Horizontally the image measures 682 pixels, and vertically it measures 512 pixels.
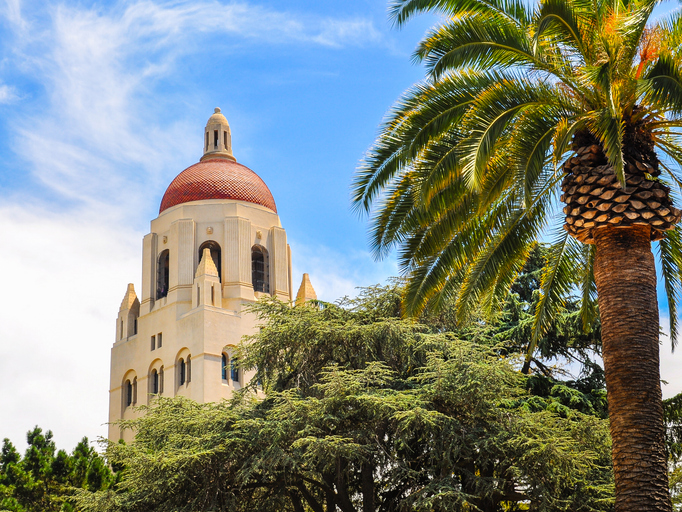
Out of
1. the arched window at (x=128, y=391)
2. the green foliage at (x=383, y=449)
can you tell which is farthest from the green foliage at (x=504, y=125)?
the arched window at (x=128, y=391)

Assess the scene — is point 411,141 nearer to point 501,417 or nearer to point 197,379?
point 501,417

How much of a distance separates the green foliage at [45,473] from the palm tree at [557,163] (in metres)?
17.1

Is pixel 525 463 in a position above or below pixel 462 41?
below

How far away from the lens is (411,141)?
1385 cm

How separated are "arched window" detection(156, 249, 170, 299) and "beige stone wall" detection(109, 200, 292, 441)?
0.28 m

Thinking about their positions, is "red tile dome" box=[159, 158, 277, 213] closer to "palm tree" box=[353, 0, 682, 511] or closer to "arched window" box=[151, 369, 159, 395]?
"arched window" box=[151, 369, 159, 395]

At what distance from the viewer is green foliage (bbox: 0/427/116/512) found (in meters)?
27.7

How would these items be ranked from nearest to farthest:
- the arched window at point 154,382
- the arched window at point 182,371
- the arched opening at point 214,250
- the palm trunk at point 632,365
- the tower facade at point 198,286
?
the palm trunk at point 632,365
the tower facade at point 198,286
the arched window at point 182,371
the arched window at point 154,382
the arched opening at point 214,250

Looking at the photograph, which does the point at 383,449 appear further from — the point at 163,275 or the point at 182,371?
the point at 163,275

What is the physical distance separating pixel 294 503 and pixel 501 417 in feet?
19.5

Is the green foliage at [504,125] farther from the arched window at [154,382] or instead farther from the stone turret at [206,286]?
the arched window at [154,382]

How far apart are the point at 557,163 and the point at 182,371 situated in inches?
1572

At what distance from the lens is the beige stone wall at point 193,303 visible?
162 feet

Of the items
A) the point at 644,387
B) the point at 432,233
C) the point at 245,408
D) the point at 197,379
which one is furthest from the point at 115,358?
the point at 644,387
